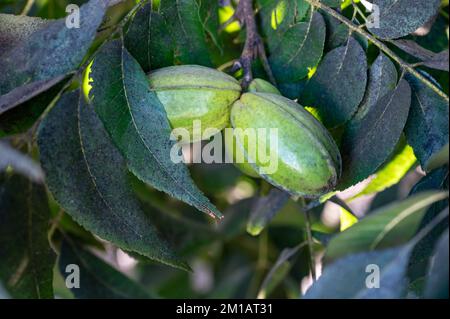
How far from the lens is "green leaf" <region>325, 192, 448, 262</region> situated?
85 cm

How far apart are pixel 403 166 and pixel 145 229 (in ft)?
1.67

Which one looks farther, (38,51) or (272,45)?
(272,45)

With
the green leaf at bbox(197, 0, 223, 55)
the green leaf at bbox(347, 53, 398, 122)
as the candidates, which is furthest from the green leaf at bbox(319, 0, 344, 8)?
the green leaf at bbox(197, 0, 223, 55)

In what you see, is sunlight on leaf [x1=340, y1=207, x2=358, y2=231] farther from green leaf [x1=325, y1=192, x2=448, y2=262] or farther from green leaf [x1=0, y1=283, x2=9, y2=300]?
green leaf [x1=0, y1=283, x2=9, y2=300]

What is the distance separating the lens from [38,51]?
1008 millimetres

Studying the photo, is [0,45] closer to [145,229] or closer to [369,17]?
[145,229]

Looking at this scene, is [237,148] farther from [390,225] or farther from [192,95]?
[390,225]

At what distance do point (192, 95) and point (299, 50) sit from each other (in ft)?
0.78

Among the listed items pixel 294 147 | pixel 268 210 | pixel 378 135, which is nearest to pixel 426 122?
pixel 378 135

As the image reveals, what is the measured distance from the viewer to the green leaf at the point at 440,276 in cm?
77

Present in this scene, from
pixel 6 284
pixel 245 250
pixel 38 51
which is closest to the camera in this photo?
pixel 38 51

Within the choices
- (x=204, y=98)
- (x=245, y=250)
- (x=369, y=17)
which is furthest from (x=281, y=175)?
(x=245, y=250)

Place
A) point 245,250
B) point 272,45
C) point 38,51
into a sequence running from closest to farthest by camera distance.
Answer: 1. point 38,51
2. point 272,45
3. point 245,250

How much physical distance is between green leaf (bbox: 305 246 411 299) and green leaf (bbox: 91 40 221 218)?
215 millimetres
